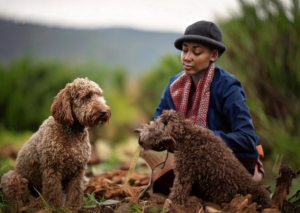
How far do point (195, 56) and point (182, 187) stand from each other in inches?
47.8

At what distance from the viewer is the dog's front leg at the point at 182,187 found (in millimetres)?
3980

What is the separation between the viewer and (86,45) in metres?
10.8

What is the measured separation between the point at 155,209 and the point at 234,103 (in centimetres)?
121

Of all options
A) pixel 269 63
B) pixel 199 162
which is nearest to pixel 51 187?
pixel 199 162

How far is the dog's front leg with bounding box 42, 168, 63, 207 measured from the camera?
442 centimetres

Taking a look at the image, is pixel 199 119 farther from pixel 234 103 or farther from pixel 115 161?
pixel 115 161

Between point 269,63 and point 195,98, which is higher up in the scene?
point 269,63

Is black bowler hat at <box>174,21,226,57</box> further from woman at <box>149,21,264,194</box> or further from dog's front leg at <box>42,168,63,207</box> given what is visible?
dog's front leg at <box>42,168,63,207</box>

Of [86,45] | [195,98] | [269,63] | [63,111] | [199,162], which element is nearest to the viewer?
[199,162]

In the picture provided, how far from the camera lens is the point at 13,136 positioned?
930 cm

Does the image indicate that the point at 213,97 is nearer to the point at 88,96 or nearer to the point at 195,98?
the point at 195,98

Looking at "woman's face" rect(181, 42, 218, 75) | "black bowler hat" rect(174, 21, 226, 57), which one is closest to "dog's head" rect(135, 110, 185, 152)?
"woman's face" rect(181, 42, 218, 75)

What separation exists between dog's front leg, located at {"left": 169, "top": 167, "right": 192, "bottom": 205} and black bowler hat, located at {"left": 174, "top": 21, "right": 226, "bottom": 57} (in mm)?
1193

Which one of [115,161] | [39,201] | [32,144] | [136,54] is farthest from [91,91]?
[136,54]
